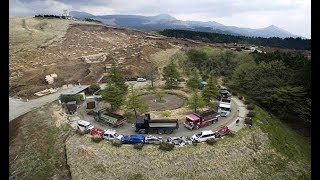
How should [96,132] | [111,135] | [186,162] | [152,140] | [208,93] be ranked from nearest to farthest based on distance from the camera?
1. [186,162]
2. [152,140]
3. [111,135]
4. [96,132]
5. [208,93]

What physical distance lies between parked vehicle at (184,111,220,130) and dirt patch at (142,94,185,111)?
6854 mm

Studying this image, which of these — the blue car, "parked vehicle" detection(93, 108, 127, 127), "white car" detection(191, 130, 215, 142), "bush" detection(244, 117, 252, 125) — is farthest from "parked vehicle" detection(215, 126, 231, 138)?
"parked vehicle" detection(93, 108, 127, 127)

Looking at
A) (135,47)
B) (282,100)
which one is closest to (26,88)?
(135,47)

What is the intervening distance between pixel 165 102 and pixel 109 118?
11487mm

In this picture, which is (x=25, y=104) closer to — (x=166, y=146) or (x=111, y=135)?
(x=111, y=135)

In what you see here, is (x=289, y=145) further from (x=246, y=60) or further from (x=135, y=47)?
(x=135, y=47)

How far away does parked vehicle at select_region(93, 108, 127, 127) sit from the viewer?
134ft

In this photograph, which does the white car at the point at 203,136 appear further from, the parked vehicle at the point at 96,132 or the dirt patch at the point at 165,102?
the parked vehicle at the point at 96,132

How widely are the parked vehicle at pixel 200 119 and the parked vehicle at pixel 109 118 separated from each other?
853cm

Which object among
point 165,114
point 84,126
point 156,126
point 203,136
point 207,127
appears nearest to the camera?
A: point 203,136

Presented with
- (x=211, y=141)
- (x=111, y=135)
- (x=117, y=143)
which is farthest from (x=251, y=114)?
(x=111, y=135)

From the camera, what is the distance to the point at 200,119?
4006 centimetres

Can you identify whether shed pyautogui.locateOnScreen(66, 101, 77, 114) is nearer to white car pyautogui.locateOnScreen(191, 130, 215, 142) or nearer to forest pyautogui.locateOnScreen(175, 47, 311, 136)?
white car pyautogui.locateOnScreen(191, 130, 215, 142)

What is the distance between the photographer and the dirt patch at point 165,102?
156ft
